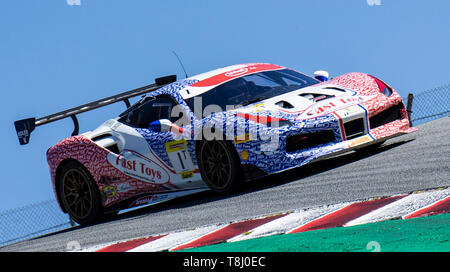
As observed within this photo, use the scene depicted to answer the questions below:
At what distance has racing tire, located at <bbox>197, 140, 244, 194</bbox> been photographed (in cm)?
748

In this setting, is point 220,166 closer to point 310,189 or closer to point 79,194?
point 310,189

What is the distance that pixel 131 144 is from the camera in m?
8.78

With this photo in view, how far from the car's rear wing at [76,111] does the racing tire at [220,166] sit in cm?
243

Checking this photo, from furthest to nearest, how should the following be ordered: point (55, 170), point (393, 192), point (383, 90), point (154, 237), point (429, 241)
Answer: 1. point (55, 170)
2. point (383, 90)
3. point (154, 237)
4. point (393, 192)
5. point (429, 241)

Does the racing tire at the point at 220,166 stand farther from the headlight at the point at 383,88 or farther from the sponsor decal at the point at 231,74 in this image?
the headlight at the point at 383,88

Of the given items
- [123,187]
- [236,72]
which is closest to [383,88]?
[236,72]

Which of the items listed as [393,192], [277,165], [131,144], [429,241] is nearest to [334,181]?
[277,165]

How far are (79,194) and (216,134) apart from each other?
258 cm

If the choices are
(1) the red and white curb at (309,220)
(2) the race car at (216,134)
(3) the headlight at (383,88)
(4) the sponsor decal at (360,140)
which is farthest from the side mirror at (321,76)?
(1) the red and white curb at (309,220)

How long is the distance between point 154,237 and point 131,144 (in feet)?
9.31

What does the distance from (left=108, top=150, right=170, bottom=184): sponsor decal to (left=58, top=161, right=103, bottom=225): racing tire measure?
0.46m

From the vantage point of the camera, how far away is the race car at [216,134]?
741cm

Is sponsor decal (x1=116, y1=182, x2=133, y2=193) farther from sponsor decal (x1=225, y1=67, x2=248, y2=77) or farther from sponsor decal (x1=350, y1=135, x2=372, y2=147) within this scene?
sponsor decal (x1=350, y1=135, x2=372, y2=147)
